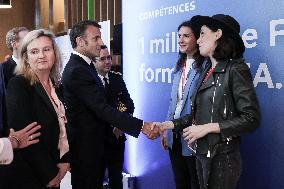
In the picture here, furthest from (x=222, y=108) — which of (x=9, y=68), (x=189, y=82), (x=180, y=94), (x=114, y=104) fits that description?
(x=9, y=68)

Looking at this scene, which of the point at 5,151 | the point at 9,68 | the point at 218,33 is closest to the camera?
the point at 5,151

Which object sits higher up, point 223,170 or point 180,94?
point 180,94

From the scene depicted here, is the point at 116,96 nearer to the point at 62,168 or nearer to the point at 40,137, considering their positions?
the point at 62,168

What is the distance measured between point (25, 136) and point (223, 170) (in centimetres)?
106

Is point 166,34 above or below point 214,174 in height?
above

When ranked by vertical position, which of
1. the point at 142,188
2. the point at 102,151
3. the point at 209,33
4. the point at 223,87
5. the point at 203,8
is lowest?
the point at 142,188

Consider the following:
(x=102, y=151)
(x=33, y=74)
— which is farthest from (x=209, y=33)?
(x=102, y=151)

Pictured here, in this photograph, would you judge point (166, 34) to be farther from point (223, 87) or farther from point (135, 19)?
point (223, 87)

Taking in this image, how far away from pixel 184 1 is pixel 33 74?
Result: 166 cm

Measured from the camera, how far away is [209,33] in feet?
7.32

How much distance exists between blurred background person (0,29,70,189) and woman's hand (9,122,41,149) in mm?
42

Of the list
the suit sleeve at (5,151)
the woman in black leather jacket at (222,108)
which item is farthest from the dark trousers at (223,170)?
the suit sleeve at (5,151)

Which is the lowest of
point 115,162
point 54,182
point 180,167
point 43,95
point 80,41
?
point 115,162

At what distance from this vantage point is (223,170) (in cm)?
205
